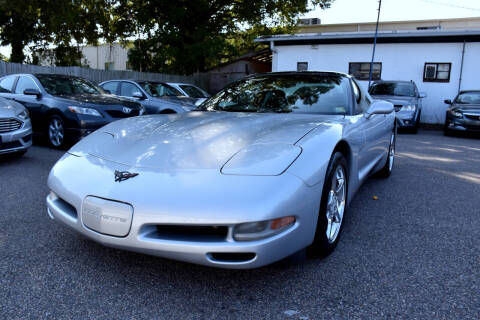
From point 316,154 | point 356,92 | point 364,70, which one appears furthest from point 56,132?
point 364,70

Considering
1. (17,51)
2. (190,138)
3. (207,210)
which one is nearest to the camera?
(207,210)

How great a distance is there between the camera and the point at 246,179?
2.03 metres

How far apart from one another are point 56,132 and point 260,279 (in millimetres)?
5721

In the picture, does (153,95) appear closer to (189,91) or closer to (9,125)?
(189,91)

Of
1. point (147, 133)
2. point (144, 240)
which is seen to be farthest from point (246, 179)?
point (147, 133)

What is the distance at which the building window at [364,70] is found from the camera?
15688 mm

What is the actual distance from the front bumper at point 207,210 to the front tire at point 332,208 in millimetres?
185

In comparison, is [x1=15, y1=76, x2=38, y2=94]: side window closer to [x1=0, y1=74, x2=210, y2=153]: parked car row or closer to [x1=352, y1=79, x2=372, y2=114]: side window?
[x1=0, y1=74, x2=210, y2=153]: parked car row

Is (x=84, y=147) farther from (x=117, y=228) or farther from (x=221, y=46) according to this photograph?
(x=221, y=46)

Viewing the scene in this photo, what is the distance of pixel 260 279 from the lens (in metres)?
2.31

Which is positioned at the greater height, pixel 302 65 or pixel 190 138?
pixel 302 65

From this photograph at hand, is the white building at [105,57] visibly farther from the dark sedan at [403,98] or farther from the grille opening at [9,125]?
the grille opening at [9,125]

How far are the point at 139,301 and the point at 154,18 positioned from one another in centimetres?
1921

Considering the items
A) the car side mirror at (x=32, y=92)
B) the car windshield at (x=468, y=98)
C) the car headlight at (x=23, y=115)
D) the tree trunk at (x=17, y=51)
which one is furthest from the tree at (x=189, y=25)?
the car headlight at (x=23, y=115)
